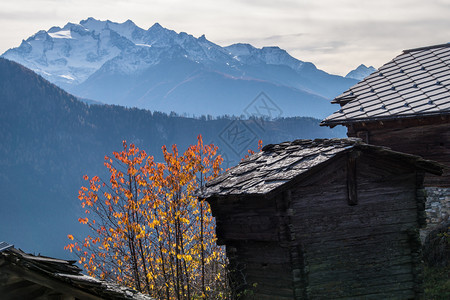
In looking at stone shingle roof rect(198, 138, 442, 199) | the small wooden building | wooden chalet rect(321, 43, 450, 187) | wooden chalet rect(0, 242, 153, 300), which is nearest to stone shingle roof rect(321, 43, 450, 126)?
wooden chalet rect(321, 43, 450, 187)

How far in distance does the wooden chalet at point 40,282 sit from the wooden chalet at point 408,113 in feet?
39.2

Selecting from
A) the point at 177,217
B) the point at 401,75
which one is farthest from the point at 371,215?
the point at 401,75

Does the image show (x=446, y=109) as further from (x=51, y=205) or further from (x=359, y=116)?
(x=51, y=205)

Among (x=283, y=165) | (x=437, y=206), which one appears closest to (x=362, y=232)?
(x=283, y=165)

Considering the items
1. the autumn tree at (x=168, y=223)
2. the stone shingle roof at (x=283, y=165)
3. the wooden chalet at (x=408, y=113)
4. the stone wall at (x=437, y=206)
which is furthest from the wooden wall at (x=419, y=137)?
the autumn tree at (x=168, y=223)

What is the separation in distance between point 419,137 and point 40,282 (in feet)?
44.8

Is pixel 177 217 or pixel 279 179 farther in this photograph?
pixel 177 217

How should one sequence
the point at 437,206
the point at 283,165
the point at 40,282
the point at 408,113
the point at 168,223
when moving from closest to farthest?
1. the point at 40,282
2. the point at 283,165
3. the point at 168,223
4. the point at 408,113
5. the point at 437,206

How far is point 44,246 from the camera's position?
168625 millimetres

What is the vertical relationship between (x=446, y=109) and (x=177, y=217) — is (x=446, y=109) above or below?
above

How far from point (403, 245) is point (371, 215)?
100cm

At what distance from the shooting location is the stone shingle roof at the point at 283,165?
425 inches

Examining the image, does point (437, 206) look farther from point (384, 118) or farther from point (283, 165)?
point (283, 165)

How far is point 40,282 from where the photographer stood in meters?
5.94
